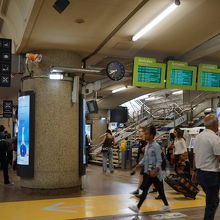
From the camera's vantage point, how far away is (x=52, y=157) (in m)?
8.52

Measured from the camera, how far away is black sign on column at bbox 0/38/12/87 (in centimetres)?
831

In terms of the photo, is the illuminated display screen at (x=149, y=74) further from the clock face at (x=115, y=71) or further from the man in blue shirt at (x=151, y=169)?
the man in blue shirt at (x=151, y=169)

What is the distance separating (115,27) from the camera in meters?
7.30

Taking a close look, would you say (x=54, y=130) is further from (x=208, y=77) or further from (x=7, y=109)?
(x=7, y=109)

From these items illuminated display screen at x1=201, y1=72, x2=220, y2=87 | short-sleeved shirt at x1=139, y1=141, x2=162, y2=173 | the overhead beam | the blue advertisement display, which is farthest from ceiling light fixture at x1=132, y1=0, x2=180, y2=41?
the blue advertisement display

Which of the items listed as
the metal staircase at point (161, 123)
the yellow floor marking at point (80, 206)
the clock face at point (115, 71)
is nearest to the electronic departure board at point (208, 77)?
the clock face at point (115, 71)

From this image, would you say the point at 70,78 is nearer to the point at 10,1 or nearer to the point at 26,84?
the point at 26,84

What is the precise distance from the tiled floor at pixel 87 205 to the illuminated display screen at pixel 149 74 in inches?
119

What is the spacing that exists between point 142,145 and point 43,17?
417 cm

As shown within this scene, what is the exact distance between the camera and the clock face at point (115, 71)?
8938mm

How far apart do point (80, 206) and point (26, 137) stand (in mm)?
2623

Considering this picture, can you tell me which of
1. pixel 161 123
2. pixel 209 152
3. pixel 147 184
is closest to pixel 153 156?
pixel 147 184

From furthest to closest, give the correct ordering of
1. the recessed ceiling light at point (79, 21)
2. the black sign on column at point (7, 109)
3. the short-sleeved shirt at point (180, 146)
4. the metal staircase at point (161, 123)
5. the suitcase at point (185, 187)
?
1. the black sign on column at point (7, 109)
2. the metal staircase at point (161, 123)
3. the short-sleeved shirt at point (180, 146)
4. the suitcase at point (185, 187)
5. the recessed ceiling light at point (79, 21)

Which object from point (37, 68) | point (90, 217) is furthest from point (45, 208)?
point (37, 68)
